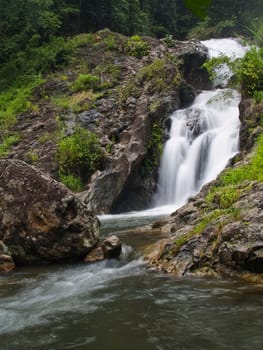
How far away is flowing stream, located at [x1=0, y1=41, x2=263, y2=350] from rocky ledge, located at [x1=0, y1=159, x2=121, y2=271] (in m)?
0.41

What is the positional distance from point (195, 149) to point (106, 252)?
9.92 metres

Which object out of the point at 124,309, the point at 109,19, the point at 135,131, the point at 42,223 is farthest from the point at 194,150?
the point at 109,19

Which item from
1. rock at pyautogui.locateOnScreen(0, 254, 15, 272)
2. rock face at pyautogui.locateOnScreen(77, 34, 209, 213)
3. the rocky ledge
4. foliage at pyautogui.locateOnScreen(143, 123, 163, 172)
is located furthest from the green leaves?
foliage at pyautogui.locateOnScreen(143, 123, 163, 172)

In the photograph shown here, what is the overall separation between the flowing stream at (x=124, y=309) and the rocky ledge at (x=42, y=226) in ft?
1.33

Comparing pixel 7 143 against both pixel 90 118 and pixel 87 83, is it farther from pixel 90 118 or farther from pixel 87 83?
pixel 87 83

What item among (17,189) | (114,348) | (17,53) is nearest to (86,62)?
(17,53)

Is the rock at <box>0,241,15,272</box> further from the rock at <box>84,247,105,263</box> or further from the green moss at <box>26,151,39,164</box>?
the green moss at <box>26,151,39,164</box>

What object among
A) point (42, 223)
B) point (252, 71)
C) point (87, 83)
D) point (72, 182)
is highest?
point (87, 83)

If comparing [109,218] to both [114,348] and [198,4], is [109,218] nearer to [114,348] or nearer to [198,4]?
[114,348]

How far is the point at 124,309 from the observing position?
586 centimetres

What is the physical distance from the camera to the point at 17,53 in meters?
25.5

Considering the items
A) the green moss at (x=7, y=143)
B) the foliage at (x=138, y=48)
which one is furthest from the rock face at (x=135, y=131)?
the green moss at (x=7, y=143)

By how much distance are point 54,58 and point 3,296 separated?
19.5m

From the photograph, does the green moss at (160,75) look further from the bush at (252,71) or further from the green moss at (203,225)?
the green moss at (203,225)
